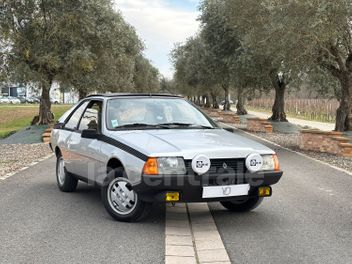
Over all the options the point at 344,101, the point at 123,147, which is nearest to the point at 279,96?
the point at 344,101

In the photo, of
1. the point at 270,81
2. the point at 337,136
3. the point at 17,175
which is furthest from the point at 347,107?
the point at 17,175

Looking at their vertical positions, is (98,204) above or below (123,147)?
below

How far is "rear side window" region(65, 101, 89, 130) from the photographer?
310 inches

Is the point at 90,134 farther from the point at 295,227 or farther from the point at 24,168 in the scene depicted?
the point at 24,168

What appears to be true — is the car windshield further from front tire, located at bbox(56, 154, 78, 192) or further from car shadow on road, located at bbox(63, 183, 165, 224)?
front tire, located at bbox(56, 154, 78, 192)

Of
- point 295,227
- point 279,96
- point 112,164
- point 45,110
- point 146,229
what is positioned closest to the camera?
point 146,229

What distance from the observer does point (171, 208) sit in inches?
277

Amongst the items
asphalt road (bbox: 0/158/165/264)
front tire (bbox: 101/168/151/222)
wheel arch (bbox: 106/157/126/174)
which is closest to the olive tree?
asphalt road (bbox: 0/158/165/264)

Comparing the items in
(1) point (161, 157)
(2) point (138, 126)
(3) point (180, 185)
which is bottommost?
(3) point (180, 185)

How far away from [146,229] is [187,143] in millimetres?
1095

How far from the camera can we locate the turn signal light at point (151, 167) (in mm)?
5547

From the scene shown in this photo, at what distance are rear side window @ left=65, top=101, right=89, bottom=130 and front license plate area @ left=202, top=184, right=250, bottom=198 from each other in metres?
2.94

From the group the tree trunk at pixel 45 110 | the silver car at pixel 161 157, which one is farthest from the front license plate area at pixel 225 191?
the tree trunk at pixel 45 110

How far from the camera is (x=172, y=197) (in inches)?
220
